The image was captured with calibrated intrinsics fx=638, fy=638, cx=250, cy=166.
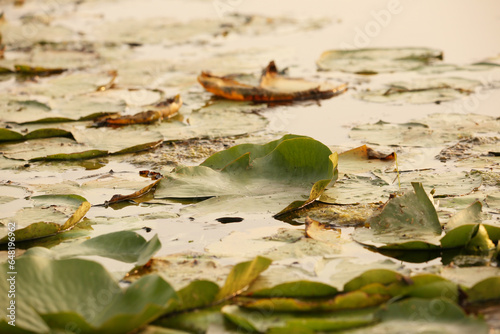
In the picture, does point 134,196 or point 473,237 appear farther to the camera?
point 134,196

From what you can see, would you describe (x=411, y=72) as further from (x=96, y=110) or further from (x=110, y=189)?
(x=110, y=189)

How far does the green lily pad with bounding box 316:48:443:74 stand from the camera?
357 centimetres

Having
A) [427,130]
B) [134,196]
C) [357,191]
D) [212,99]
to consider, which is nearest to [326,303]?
[357,191]

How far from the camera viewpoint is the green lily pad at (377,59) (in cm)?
357

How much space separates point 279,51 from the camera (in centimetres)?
418

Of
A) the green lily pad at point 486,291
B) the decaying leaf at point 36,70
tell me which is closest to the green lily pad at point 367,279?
the green lily pad at point 486,291

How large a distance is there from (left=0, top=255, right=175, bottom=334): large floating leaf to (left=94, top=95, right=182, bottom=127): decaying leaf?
1.50 m

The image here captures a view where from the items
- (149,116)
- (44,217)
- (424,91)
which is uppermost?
(424,91)

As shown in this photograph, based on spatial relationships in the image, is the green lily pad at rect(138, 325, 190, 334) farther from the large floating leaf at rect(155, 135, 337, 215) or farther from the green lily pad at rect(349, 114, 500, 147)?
the green lily pad at rect(349, 114, 500, 147)

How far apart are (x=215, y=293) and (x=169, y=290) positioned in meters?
0.10

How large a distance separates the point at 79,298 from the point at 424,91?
222 cm

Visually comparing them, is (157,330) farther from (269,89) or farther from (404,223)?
(269,89)

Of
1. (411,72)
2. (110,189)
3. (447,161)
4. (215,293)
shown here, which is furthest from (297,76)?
(215,293)

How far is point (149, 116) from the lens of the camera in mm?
2803
